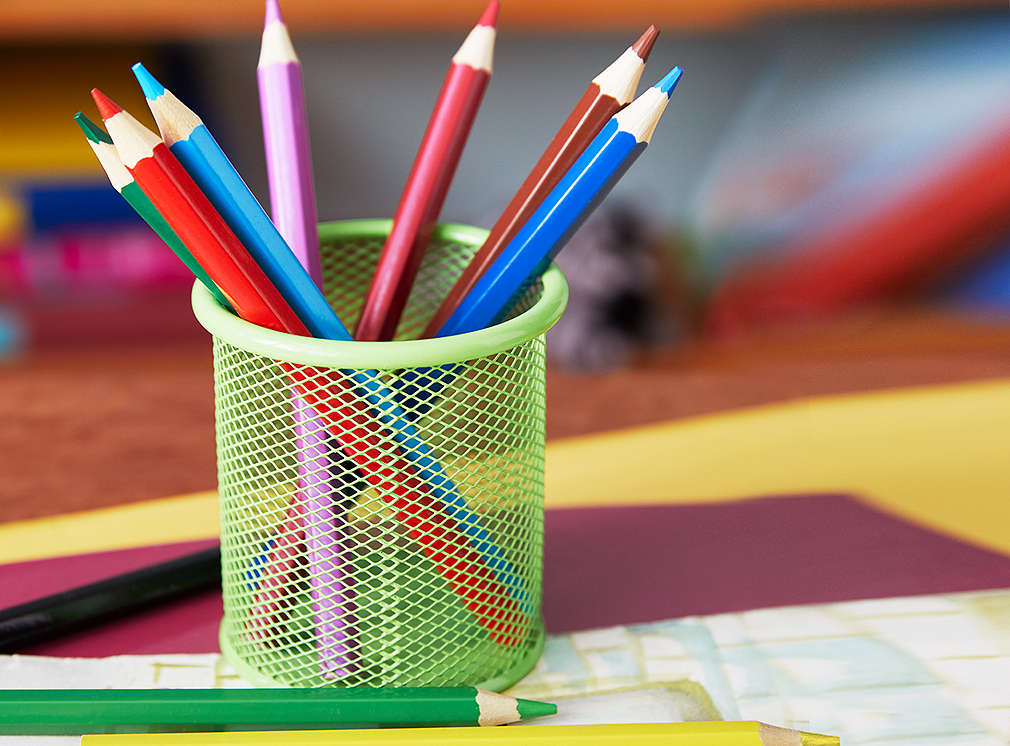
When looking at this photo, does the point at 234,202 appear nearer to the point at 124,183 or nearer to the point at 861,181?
the point at 124,183

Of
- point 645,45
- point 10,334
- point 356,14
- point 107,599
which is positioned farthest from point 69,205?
point 645,45

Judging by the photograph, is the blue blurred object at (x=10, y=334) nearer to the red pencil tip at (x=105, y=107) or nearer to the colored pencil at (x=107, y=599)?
the colored pencil at (x=107, y=599)

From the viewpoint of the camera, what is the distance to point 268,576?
0.33 m

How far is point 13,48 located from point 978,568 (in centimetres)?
75

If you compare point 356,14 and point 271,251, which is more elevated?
point 356,14

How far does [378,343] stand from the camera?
0.95 feet

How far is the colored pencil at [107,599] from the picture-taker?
360mm

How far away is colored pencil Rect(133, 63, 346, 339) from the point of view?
0.29 m

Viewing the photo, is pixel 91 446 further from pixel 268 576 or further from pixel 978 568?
pixel 978 568

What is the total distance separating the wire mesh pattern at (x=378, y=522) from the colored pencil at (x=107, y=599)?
0.14ft

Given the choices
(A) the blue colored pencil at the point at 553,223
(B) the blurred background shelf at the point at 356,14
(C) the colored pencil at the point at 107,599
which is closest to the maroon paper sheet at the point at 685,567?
(C) the colored pencil at the point at 107,599

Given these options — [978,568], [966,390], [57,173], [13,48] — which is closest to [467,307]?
[978,568]

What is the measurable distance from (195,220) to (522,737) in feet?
0.51

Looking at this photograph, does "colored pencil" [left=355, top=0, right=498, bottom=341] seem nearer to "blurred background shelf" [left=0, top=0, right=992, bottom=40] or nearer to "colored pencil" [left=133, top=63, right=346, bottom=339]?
"colored pencil" [left=133, top=63, right=346, bottom=339]
